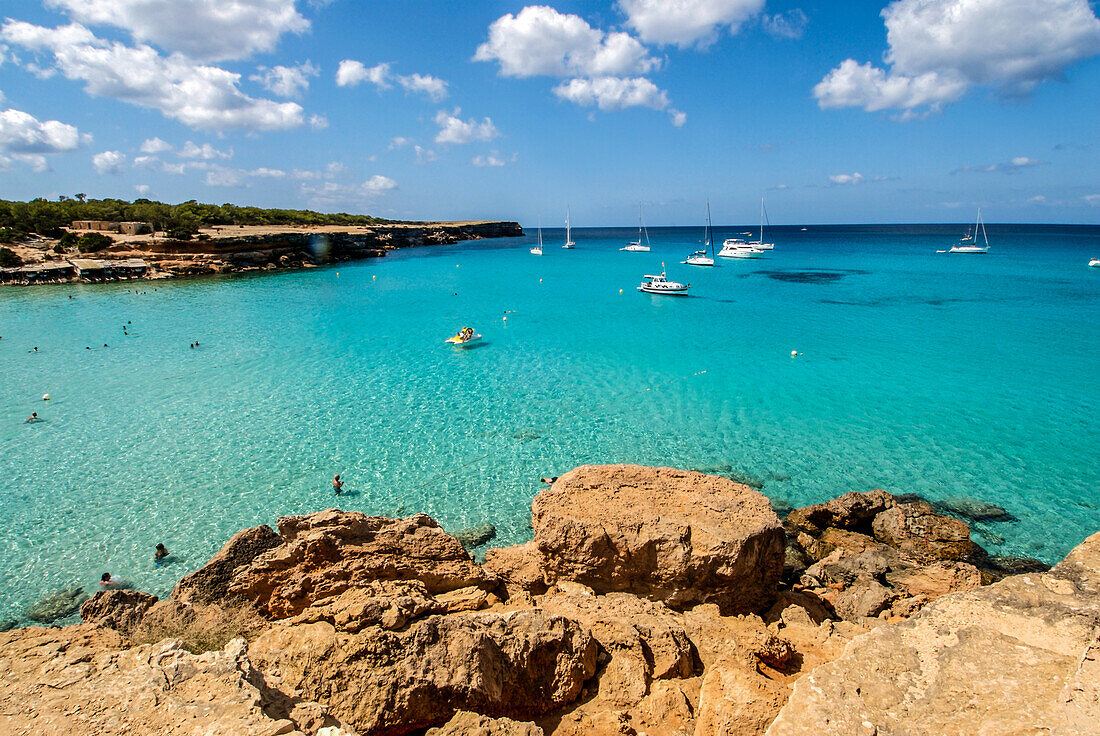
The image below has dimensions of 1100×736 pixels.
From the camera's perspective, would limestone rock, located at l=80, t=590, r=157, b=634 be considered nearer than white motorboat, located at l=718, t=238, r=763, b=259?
Yes

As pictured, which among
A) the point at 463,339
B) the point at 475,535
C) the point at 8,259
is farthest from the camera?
the point at 8,259

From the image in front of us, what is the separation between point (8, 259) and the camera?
53062mm

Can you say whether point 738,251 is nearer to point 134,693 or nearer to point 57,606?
point 57,606

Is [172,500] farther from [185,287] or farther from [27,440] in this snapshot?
[185,287]

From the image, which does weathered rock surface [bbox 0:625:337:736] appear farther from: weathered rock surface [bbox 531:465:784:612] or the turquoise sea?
the turquoise sea

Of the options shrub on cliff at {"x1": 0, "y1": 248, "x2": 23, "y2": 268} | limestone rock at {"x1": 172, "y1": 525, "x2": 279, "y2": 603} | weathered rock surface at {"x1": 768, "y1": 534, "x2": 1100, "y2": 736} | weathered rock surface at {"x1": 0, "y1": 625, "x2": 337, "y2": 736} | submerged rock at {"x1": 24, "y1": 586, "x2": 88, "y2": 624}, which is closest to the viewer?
weathered rock surface at {"x1": 0, "y1": 625, "x2": 337, "y2": 736}

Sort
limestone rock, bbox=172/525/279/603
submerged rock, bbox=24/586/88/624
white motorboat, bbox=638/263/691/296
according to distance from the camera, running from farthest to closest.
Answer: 1. white motorboat, bbox=638/263/691/296
2. submerged rock, bbox=24/586/88/624
3. limestone rock, bbox=172/525/279/603

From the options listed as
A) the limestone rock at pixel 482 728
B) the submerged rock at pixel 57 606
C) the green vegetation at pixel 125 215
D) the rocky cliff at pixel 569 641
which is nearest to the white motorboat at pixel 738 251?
the green vegetation at pixel 125 215

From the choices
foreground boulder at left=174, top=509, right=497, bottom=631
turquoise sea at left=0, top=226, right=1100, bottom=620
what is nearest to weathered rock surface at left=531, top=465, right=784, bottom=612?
foreground boulder at left=174, top=509, right=497, bottom=631

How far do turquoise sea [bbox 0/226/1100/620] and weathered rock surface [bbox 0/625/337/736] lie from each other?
902 centimetres

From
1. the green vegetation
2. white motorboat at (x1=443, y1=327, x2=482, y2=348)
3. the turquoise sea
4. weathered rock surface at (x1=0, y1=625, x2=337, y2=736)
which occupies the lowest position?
the turquoise sea

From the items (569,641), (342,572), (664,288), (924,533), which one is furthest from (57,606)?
(664,288)

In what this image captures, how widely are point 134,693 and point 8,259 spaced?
73417mm

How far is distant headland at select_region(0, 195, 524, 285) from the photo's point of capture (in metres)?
56.0
